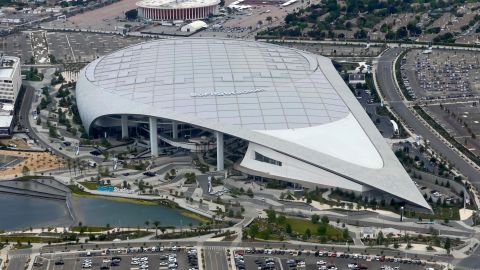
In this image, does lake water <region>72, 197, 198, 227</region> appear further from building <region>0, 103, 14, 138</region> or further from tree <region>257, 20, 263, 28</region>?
tree <region>257, 20, 263, 28</region>

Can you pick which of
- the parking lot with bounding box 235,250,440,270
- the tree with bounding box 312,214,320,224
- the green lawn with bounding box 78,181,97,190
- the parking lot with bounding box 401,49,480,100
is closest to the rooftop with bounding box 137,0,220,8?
the parking lot with bounding box 401,49,480,100

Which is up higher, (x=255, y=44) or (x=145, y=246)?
(x=255, y=44)

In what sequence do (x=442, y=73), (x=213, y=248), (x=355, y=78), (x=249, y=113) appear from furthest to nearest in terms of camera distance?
1. (x=442, y=73)
2. (x=355, y=78)
3. (x=249, y=113)
4. (x=213, y=248)

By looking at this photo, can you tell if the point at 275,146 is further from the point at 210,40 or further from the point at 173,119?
the point at 210,40

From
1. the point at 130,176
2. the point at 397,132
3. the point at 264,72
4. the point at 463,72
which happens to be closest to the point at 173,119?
the point at 130,176

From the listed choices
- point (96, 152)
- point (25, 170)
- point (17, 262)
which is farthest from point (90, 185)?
point (17, 262)

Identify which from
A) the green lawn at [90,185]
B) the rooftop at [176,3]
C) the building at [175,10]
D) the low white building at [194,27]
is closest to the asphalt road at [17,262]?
the green lawn at [90,185]

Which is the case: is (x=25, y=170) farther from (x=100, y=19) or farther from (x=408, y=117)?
(x=100, y=19)
